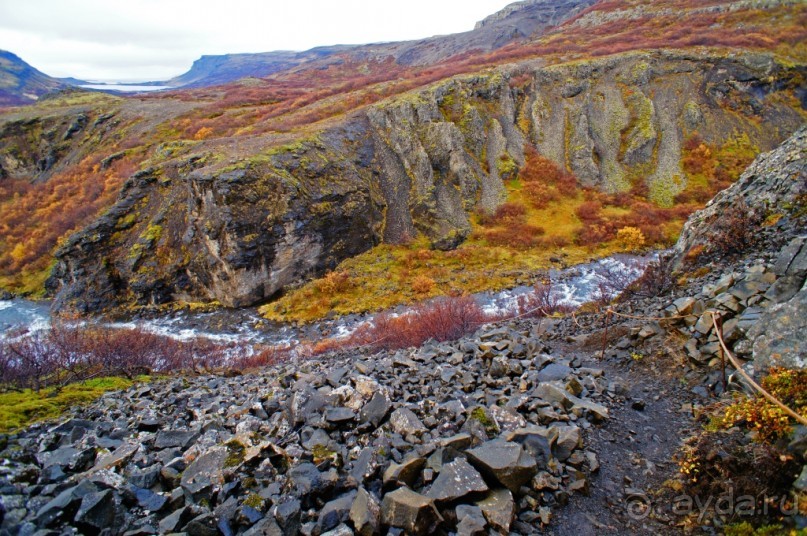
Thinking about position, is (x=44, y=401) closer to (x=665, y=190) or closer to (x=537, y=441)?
(x=537, y=441)

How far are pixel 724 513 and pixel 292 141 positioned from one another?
34.0 meters

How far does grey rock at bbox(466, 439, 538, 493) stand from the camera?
17.0ft

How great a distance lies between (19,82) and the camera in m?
134

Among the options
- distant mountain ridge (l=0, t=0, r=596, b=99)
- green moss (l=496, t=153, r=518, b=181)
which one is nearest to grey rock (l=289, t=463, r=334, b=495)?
green moss (l=496, t=153, r=518, b=181)

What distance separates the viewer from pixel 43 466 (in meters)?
6.00

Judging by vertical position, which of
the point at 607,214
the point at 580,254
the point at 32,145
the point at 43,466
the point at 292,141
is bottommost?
the point at 580,254

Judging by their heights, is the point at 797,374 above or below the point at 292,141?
below

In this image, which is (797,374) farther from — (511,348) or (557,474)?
(511,348)

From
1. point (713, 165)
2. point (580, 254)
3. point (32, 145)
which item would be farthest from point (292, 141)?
point (32, 145)

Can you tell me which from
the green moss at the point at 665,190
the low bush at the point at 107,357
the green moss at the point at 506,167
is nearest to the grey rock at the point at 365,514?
the low bush at the point at 107,357

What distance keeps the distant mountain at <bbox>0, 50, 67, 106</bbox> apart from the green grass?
461 feet

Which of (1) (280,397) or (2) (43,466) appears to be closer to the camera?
(2) (43,466)

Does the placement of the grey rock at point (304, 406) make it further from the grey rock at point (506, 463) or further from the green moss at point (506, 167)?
the green moss at point (506, 167)

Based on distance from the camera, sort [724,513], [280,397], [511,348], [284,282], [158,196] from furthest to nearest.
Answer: [158,196] < [284,282] < [511,348] < [280,397] < [724,513]
